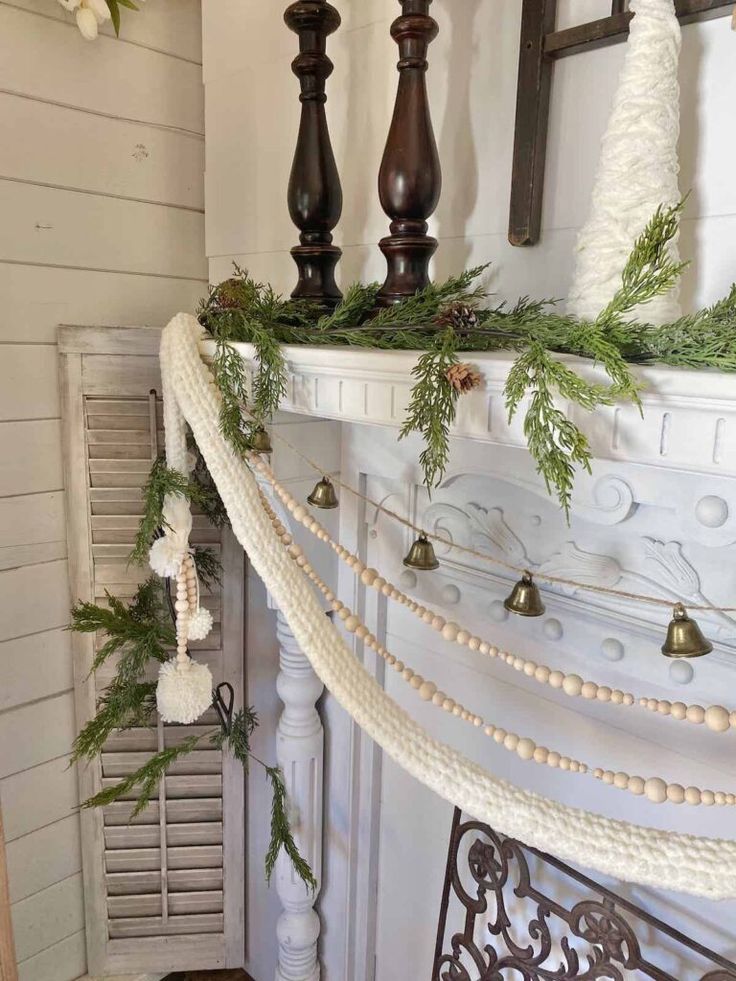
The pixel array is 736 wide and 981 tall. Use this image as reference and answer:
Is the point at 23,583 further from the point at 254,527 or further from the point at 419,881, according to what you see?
the point at 419,881

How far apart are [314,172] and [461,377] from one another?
1.31 ft

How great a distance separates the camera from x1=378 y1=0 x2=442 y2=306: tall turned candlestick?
73 cm

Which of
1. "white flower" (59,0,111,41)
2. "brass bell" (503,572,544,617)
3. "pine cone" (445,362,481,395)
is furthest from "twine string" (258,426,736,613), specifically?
"white flower" (59,0,111,41)

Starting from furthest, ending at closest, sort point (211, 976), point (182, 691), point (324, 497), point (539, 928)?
point (211, 976) → point (182, 691) → point (539, 928) → point (324, 497)

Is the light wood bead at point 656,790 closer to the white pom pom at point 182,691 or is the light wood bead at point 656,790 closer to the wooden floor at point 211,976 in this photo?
the white pom pom at point 182,691

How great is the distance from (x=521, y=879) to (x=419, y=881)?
0.86ft

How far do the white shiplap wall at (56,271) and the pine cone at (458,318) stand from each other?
68 centimetres

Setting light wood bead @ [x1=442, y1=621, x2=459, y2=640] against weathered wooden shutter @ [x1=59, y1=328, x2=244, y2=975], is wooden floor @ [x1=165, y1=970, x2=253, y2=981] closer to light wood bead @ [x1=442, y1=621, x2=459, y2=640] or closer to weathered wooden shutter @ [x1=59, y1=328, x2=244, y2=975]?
weathered wooden shutter @ [x1=59, y1=328, x2=244, y2=975]

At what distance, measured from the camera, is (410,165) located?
0.73 metres

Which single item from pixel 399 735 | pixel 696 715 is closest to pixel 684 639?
pixel 696 715

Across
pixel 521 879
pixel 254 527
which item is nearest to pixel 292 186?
pixel 254 527

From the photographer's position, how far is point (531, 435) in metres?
0.56

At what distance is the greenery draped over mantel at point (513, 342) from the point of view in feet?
1.72

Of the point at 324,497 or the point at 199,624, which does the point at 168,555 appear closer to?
the point at 199,624
